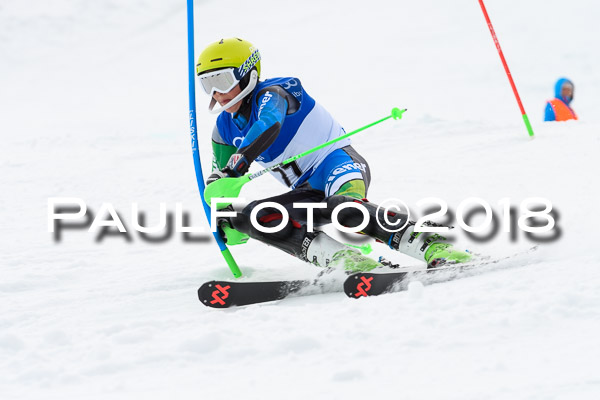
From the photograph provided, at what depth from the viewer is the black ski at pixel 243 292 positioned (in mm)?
3055

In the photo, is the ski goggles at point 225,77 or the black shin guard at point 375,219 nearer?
the black shin guard at point 375,219

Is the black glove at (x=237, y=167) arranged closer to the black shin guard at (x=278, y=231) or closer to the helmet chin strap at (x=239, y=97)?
the black shin guard at (x=278, y=231)

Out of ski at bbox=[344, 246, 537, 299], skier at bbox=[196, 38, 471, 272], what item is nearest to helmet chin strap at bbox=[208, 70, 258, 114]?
skier at bbox=[196, 38, 471, 272]

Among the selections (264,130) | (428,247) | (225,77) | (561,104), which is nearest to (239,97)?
(225,77)

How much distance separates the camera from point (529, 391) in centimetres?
177

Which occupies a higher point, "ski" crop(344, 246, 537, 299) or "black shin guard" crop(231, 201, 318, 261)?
"black shin guard" crop(231, 201, 318, 261)

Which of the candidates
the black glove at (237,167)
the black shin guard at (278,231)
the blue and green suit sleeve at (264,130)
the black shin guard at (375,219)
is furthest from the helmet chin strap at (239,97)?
the black shin guard at (375,219)

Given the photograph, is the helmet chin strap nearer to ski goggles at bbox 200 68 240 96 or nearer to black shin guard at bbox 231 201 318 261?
ski goggles at bbox 200 68 240 96

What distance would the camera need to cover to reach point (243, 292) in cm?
310

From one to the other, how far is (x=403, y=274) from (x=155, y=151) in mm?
7379

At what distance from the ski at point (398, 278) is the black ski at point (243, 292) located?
341 millimetres

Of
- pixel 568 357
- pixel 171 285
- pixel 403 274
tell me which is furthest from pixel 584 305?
pixel 171 285

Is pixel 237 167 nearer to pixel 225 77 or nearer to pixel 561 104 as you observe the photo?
pixel 225 77

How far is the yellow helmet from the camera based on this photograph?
3.58 metres
